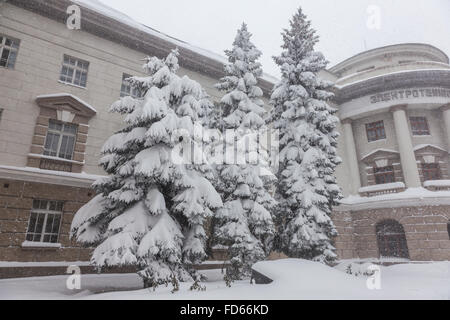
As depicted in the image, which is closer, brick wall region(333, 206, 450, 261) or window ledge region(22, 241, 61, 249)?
window ledge region(22, 241, 61, 249)

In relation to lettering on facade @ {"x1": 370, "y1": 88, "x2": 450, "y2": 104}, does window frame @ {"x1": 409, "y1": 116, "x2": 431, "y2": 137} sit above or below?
below

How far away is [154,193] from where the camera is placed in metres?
9.28

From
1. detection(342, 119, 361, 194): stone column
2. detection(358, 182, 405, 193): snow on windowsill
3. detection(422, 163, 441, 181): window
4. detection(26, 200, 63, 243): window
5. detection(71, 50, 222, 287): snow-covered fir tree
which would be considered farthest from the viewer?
detection(342, 119, 361, 194): stone column

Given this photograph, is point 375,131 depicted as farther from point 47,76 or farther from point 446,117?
point 47,76

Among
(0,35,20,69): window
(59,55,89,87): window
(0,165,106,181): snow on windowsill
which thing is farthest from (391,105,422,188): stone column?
(0,35,20,69): window

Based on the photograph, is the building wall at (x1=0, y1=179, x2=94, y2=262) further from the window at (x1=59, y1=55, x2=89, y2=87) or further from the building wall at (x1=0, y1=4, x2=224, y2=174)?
the window at (x1=59, y1=55, x2=89, y2=87)

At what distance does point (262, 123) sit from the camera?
13359 millimetres

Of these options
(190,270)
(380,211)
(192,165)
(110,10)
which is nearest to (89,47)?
(110,10)

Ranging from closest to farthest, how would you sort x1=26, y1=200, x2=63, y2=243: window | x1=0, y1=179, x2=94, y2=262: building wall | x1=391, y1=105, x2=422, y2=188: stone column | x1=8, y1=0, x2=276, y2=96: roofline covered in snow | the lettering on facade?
x1=0, y1=179, x2=94, y2=262: building wall → x1=26, y1=200, x2=63, y2=243: window → x1=8, y1=0, x2=276, y2=96: roofline covered in snow → x1=391, y1=105, x2=422, y2=188: stone column → the lettering on facade

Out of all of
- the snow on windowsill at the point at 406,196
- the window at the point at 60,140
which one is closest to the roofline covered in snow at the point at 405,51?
the snow on windowsill at the point at 406,196

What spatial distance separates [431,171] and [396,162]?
245 centimetres

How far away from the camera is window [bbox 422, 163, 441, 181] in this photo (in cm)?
2150

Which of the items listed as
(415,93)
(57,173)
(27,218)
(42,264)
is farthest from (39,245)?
(415,93)

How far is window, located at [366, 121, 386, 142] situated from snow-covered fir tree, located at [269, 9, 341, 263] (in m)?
11.1
